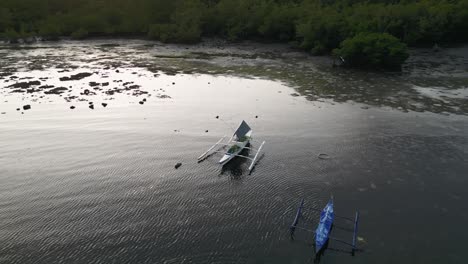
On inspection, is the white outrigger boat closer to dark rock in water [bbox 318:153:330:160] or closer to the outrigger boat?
dark rock in water [bbox 318:153:330:160]

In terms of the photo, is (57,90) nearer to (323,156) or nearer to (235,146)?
(235,146)

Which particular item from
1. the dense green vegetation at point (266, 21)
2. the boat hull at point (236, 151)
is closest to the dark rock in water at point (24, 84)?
the boat hull at point (236, 151)

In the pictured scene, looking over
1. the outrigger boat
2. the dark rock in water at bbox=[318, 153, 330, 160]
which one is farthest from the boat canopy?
the outrigger boat

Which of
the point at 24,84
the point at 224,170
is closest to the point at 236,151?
the point at 224,170

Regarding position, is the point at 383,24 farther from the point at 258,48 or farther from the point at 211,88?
the point at 211,88

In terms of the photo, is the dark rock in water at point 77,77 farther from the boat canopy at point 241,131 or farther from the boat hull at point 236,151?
the boat hull at point 236,151

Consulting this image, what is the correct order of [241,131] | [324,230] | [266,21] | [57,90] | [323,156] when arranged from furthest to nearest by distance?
1. [266,21]
2. [57,90]
3. [241,131]
4. [323,156]
5. [324,230]
